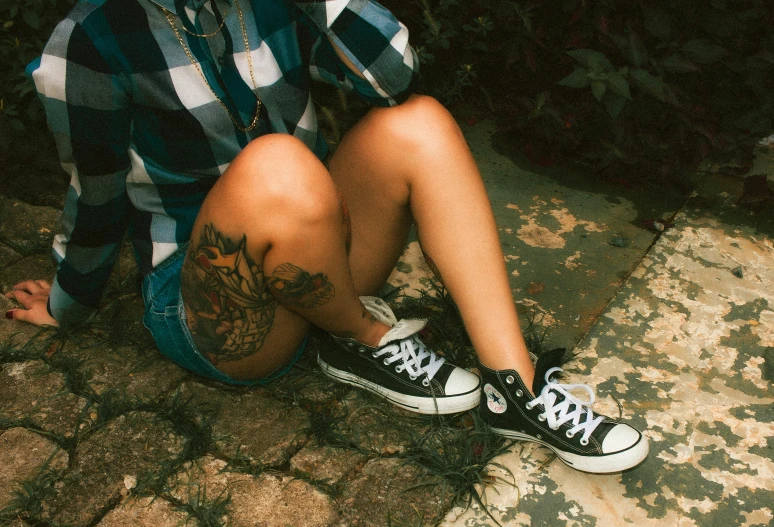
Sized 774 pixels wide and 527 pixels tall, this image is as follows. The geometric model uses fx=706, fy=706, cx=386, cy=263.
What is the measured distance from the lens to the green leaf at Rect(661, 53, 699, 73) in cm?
227

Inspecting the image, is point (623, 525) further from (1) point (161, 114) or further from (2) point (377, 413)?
(1) point (161, 114)

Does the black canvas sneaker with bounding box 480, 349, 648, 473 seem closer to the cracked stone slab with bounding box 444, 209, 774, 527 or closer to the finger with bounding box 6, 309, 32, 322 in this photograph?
the cracked stone slab with bounding box 444, 209, 774, 527

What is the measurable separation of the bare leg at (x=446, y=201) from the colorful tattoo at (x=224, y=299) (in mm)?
360

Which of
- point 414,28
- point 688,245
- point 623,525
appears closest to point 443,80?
point 414,28

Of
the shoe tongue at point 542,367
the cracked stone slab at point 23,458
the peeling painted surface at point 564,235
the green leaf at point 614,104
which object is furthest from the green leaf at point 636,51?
the cracked stone slab at point 23,458

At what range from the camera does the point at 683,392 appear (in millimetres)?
1737

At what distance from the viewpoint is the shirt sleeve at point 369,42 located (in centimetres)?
140

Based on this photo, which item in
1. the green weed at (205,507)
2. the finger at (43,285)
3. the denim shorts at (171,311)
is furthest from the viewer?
the finger at (43,285)

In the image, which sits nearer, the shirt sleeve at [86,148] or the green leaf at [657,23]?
the shirt sleeve at [86,148]

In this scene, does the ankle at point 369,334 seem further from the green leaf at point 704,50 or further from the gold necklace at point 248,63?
the green leaf at point 704,50

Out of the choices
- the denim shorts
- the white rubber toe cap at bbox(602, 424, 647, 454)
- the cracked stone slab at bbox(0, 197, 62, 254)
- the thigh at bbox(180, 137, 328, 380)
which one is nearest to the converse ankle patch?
the white rubber toe cap at bbox(602, 424, 647, 454)

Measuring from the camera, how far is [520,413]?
1.55 meters

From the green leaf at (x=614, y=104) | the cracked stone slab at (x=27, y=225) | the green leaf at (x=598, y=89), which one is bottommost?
the cracked stone slab at (x=27, y=225)

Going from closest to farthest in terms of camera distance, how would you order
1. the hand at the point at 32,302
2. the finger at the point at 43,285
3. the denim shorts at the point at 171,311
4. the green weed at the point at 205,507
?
the green weed at the point at 205,507 < the denim shorts at the point at 171,311 < the hand at the point at 32,302 < the finger at the point at 43,285
